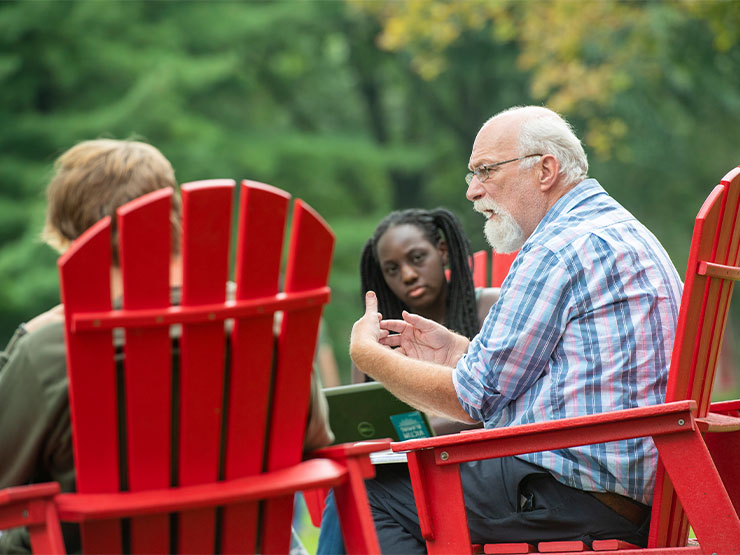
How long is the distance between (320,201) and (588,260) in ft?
65.9

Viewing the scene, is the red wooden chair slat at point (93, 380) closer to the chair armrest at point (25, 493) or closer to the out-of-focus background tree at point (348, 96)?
the chair armrest at point (25, 493)

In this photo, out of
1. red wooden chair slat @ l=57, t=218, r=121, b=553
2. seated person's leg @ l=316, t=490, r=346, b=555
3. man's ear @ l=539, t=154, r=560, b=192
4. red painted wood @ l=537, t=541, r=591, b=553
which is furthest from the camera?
seated person's leg @ l=316, t=490, r=346, b=555

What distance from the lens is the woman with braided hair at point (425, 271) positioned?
15.2 ft

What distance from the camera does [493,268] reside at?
4.78 m

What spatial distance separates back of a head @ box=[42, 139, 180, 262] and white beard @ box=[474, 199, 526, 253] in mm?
1155

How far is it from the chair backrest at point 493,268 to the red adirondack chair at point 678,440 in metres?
1.62

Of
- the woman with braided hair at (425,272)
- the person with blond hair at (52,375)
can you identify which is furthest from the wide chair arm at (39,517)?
the woman with braided hair at (425,272)

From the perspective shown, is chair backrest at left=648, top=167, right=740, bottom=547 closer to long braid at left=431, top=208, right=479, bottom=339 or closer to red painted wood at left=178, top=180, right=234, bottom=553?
red painted wood at left=178, top=180, right=234, bottom=553

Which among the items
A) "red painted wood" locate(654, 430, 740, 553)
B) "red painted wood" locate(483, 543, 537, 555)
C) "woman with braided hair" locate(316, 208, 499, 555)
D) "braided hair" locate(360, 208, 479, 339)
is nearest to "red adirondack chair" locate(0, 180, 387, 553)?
"red painted wood" locate(483, 543, 537, 555)

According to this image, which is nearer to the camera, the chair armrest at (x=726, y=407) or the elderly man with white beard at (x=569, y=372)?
the elderly man with white beard at (x=569, y=372)

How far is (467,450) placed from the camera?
2.71m

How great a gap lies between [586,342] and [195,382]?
120cm

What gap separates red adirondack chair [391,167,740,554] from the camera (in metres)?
2.55

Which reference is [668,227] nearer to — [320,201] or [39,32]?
[320,201]
